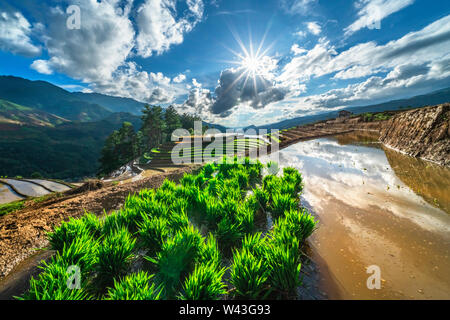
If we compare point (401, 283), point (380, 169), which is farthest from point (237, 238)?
point (380, 169)

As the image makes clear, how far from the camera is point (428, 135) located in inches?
347

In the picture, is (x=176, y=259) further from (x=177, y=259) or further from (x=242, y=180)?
(x=242, y=180)

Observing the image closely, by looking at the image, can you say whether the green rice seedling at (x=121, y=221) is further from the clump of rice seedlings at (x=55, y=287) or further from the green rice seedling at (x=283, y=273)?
the green rice seedling at (x=283, y=273)

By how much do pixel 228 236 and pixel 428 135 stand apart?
12529mm

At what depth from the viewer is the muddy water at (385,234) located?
2.42m

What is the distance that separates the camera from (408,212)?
162 inches

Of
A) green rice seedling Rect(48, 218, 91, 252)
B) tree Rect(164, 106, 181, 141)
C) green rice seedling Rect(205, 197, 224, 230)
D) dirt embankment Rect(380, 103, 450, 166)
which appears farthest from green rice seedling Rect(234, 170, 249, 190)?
tree Rect(164, 106, 181, 141)

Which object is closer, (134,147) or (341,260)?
(341,260)

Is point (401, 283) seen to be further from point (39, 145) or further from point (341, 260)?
point (39, 145)

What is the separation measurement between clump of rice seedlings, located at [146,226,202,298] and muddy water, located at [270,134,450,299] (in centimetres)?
213

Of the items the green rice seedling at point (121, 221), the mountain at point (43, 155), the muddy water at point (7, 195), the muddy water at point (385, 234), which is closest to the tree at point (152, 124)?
the muddy water at point (7, 195)

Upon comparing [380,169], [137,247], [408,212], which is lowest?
[137,247]

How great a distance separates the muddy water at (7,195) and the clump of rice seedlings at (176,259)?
71.7ft

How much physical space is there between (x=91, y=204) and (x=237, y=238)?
5.59m
